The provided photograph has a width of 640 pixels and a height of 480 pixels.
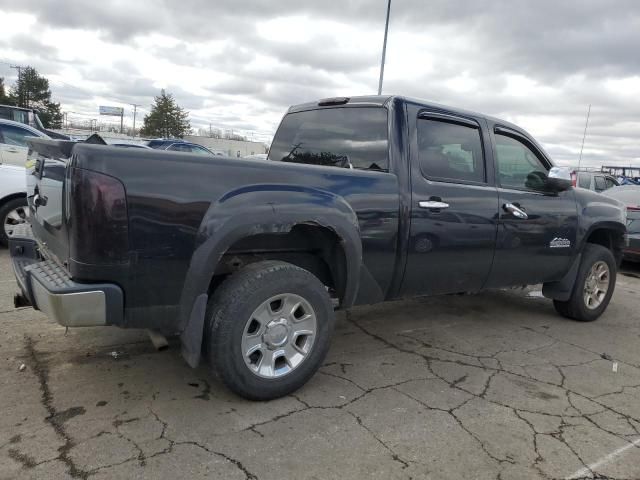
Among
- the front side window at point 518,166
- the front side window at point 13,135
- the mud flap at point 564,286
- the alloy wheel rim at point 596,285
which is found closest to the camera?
the front side window at point 518,166

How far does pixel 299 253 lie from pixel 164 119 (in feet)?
223

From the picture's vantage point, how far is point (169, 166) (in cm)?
264

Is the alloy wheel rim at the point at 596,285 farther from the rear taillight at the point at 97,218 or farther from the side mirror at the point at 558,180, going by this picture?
the rear taillight at the point at 97,218

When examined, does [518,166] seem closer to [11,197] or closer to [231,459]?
[231,459]

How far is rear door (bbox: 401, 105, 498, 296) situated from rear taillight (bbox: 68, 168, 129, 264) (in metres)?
1.94

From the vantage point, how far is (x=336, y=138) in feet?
13.4

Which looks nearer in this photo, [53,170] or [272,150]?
[53,170]

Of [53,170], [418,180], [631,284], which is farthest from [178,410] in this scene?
[631,284]

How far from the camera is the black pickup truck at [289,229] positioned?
259 centimetres

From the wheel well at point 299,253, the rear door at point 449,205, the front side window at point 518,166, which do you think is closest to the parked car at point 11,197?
the wheel well at point 299,253

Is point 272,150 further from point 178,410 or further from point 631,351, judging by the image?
point 631,351

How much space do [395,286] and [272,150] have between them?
1.80 meters

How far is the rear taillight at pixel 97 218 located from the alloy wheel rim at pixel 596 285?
456 cm

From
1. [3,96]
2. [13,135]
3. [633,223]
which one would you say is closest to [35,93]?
[3,96]
